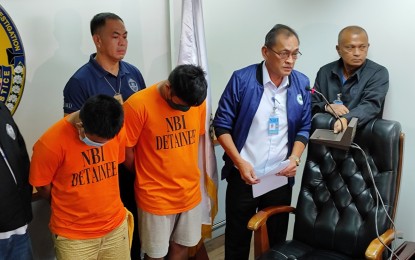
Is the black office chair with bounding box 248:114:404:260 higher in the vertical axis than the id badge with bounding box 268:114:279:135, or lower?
lower

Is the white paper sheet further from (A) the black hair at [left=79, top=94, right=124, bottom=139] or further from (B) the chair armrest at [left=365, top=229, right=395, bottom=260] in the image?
(A) the black hair at [left=79, top=94, right=124, bottom=139]

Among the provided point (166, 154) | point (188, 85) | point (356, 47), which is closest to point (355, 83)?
point (356, 47)

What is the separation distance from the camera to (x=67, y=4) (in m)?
2.38

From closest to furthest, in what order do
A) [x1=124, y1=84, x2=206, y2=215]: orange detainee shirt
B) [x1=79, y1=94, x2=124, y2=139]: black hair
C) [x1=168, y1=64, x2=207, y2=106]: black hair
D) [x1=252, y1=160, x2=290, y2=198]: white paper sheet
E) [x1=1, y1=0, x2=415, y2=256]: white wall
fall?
[x1=79, y1=94, x2=124, y2=139]: black hair → [x1=168, y1=64, x2=207, y2=106]: black hair → [x1=124, y1=84, x2=206, y2=215]: orange detainee shirt → [x1=252, y1=160, x2=290, y2=198]: white paper sheet → [x1=1, y1=0, x2=415, y2=256]: white wall

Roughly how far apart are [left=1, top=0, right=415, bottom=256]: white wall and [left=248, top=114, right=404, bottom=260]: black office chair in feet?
1.55

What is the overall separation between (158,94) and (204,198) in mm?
769

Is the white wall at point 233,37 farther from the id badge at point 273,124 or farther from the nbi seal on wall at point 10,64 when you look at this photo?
the id badge at point 273,124

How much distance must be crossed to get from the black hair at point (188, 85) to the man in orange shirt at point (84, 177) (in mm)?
290

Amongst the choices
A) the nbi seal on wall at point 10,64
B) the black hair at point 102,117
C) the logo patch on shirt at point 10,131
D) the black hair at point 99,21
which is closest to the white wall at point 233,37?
the nbi seal on wall at point 10,64

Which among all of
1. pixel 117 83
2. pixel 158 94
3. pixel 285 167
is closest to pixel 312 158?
pixel 285 167

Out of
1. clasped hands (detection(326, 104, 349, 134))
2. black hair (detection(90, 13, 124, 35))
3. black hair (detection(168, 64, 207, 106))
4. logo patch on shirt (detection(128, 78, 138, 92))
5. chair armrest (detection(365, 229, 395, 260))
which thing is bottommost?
chair armrest (detection(365, 229, 395, 260))

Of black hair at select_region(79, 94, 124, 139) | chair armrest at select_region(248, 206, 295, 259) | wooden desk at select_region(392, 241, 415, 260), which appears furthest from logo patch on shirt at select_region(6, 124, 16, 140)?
wooden desk at select_region(392, 241, 415, 260)

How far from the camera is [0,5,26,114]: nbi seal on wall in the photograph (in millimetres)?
2111

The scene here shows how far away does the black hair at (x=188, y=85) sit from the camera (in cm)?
167
